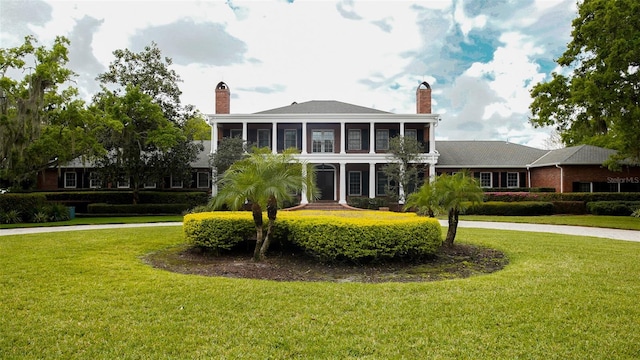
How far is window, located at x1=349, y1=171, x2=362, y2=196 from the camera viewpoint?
28203mm

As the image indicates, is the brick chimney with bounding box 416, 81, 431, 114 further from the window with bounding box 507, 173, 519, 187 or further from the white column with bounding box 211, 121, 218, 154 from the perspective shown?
the white column with bounding box 211, 121, 218, 154

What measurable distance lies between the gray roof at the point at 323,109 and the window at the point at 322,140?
1.49 metres

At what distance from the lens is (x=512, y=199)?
2322cm

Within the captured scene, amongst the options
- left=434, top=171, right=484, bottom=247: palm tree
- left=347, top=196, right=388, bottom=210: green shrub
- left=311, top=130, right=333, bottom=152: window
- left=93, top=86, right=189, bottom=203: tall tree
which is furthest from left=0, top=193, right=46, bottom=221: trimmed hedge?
left=434, top=171, right=484, bottom=247: palm tree

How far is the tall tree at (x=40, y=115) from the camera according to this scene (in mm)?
16906

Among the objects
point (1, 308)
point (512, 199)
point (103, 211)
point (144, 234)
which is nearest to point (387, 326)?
point (1, 308)

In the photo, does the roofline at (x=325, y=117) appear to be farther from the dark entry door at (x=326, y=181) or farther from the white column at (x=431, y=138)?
the dark entry door at (x=326, y=181)

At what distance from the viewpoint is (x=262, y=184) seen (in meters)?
7.41

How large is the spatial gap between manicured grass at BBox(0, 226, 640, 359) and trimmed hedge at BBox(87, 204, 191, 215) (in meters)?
16.5

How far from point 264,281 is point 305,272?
121 cm

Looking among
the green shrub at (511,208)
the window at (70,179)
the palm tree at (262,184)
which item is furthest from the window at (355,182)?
the window at (70,179)

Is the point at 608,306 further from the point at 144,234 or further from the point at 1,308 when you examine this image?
the point at 144,234

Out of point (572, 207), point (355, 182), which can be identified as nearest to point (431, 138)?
point (355, 182)

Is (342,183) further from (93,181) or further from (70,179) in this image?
(70,179)
